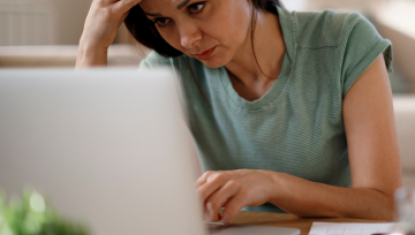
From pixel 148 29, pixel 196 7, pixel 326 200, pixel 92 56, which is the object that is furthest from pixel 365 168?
pixel 92 56

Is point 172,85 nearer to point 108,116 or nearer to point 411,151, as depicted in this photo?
point 108,116

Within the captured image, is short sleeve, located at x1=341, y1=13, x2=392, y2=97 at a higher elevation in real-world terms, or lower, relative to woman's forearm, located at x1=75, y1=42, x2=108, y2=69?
higher

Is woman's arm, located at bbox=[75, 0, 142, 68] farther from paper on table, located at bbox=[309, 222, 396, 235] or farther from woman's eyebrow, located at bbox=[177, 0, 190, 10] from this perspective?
paper on table, located at bbox=[309, 222, 396, 235]

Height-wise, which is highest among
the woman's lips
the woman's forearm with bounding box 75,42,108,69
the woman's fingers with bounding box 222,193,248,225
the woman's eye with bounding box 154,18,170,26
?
the woman's eye with bounding box 154,18,170,26

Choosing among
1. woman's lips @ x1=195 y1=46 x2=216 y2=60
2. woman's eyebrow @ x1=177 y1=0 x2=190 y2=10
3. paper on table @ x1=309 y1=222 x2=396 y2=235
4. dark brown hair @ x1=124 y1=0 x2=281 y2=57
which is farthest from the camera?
dark brown hair @ x1=124 y1=0 x2=281 y2=57

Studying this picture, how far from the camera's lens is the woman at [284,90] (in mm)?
847

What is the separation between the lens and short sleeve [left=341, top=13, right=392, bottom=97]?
925 mm

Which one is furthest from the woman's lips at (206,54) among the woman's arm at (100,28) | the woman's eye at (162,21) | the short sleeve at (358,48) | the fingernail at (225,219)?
the fingernail at (225,219)

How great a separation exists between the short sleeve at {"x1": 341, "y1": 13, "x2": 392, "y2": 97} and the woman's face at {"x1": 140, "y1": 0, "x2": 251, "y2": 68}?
0.25 metres

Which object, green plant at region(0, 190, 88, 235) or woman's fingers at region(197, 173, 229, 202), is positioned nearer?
green plant at region(0, 190, 88, 235)

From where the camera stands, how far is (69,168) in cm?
36

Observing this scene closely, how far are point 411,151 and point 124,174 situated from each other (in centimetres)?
179

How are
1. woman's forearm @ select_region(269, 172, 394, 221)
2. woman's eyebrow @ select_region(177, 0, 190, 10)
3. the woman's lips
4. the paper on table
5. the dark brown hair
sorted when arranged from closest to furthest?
the paper on table, woman's forearm @ select_region(269, 172, 394, 221), woman's eyebrow @ select_region(177, 0, 190, 10), the woman's lips, the dark brown hair

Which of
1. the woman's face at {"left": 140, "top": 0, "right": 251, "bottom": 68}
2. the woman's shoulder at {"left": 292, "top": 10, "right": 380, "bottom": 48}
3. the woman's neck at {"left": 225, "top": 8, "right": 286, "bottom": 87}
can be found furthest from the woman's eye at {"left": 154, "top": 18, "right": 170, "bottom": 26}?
the woman's shoulder at {"left": 292, "top": 10, "right": 380, "bottom": 48}
